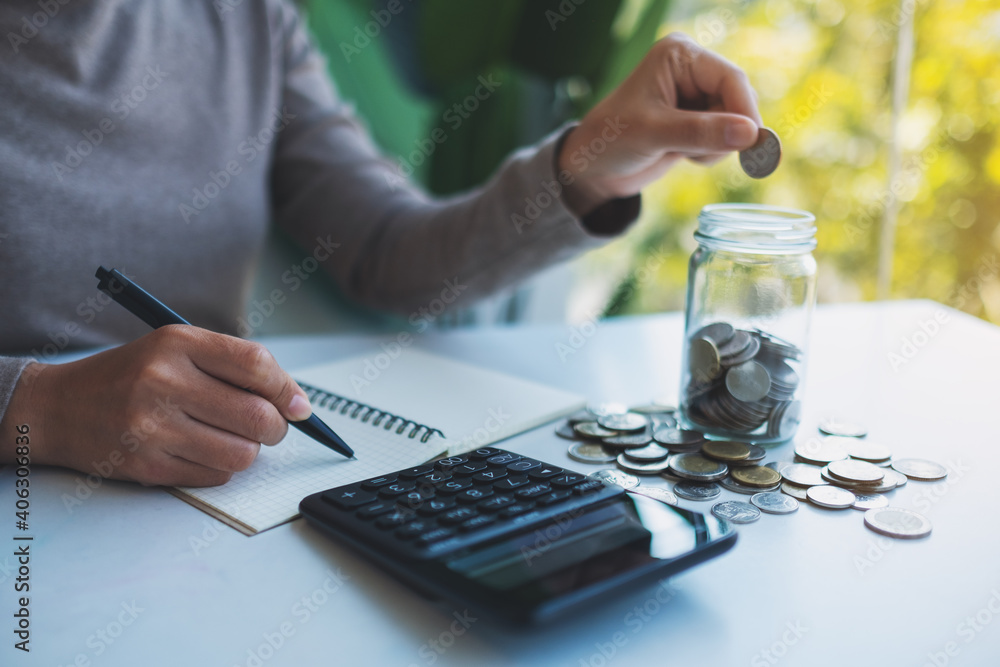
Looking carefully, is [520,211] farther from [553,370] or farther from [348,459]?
[348,459]

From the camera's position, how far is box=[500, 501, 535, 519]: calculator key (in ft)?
1.44

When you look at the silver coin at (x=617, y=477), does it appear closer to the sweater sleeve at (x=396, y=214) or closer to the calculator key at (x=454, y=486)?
the calculator key at (x=454, y=486)

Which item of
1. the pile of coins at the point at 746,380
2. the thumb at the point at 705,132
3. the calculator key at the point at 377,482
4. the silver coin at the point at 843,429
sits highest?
the thumb at the point at 705,132

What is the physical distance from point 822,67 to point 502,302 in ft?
4.98

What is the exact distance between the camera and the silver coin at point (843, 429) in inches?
25.7

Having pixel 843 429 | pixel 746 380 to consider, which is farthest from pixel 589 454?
pixel 843 429

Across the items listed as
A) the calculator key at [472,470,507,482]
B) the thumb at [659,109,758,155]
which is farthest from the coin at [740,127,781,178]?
the calculator key at [472,470,507,482]

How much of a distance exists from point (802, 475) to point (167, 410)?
46 cm

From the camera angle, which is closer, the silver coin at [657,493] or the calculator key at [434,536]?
the calculator key at [434,536]

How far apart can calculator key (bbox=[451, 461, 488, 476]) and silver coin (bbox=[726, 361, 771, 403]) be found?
220 mm

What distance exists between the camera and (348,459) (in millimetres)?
576

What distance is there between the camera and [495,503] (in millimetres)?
453

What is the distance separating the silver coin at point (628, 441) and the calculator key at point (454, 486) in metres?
0.17

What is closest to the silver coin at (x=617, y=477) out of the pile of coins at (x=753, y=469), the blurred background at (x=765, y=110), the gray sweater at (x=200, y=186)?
the pile of coins at (x=753, y=469)
